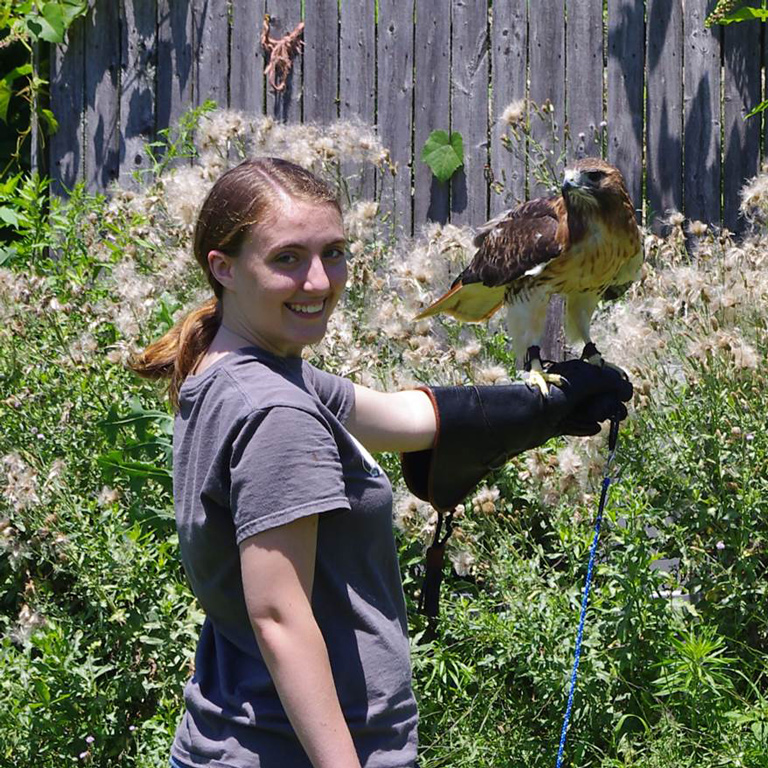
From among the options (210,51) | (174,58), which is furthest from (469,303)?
(174,58)

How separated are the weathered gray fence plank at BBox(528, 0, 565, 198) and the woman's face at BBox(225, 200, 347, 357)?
3.94m

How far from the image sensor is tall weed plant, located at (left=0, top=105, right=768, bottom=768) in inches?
144

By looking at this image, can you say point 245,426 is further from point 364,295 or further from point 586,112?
point 586,112

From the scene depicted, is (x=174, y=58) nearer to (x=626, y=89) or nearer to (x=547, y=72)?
(x=547, y=72)

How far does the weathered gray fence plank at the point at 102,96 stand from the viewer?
646 centimetres

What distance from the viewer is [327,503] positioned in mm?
1792

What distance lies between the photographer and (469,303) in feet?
13.4

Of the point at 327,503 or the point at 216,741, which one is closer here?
the point at 327,503

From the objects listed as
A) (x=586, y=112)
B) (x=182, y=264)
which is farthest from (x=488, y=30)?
(x=182, y=264)

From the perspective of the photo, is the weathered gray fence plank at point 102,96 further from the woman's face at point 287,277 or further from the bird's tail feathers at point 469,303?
the woman's face at point 287,277

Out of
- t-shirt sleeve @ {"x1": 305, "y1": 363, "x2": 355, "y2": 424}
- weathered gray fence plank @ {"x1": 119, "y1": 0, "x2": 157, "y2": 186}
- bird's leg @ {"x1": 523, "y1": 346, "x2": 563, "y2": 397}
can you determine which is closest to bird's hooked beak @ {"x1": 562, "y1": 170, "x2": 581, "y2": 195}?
bird's leg @ {"x1": 523, "y1": 346, "x2": 563, "y2": 397}

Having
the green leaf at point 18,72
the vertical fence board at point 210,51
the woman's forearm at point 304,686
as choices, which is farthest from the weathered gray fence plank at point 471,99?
the woman's forearm at point 304,686

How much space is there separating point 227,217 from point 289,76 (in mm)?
4352

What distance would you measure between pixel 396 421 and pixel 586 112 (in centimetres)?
377
